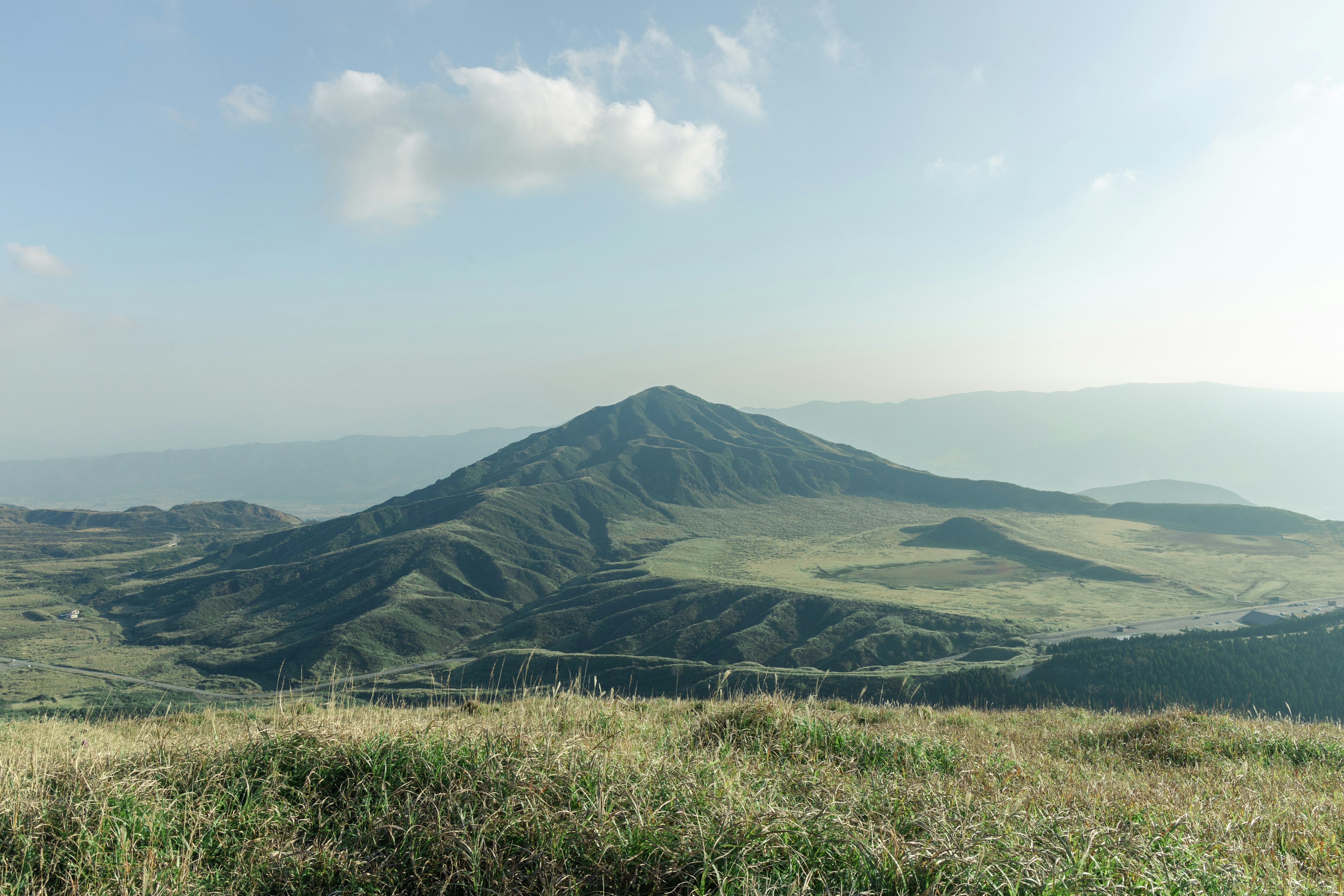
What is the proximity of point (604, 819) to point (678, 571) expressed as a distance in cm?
10679

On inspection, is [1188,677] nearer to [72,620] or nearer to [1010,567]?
[1010,567]

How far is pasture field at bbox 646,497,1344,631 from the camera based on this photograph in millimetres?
87688

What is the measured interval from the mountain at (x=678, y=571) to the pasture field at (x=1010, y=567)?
2.40 ft

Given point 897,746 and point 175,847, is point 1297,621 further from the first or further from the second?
point 175,847

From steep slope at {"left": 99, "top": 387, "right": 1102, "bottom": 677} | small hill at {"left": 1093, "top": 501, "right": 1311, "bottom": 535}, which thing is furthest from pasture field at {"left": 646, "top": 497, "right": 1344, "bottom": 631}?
steep slope at {"left": 99, "top": 387, "right": 1102, "bottom": 677}

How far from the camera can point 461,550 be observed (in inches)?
4727

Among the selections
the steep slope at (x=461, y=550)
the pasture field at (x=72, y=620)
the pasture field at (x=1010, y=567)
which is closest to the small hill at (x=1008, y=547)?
the pasture field at (x=1010, y=567)

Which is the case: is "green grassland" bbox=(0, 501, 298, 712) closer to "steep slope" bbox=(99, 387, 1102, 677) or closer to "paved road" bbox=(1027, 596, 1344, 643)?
"steep slope" bbox=(99, 387, 1102, 677)

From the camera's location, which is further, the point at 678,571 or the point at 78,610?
the point at 78,610

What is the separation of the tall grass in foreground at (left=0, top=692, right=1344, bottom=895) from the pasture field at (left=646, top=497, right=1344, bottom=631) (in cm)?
8395

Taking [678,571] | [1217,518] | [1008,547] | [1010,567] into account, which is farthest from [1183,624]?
[1217,518]

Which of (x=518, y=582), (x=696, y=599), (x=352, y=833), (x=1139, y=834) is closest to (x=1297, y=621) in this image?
(x=696, y=599)

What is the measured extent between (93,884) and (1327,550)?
168 metres

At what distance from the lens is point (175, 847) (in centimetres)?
433
